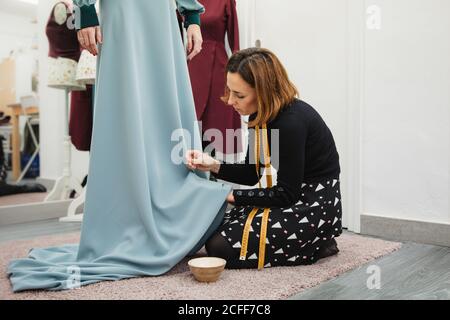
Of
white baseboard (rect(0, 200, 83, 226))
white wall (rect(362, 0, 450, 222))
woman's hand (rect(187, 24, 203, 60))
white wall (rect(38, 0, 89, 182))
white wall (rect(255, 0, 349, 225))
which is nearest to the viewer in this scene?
woman's hand (rect(187, 24, 203, 60))

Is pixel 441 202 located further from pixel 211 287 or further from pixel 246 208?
pixel 211 287

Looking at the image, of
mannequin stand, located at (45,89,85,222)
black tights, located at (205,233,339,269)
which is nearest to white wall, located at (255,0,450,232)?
black tights, located at (205,233,339,269)

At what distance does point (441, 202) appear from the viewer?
1555mm

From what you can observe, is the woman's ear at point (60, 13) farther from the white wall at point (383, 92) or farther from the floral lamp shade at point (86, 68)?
the white wall at point (383, 92)

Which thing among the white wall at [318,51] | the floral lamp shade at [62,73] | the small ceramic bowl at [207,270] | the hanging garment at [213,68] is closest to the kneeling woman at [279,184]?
the small ceramic bowl at [207,270]

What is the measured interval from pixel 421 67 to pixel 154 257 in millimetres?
1202

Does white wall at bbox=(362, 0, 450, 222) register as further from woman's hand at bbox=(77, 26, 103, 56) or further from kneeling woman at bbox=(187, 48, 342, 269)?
woman's hand at bbox=(77, 26, 103, 56)

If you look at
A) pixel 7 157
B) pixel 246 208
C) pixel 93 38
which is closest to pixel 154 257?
pixel 246 208

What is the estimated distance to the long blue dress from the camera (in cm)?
113

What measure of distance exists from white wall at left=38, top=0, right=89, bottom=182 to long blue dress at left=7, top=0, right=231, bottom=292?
4.18ft

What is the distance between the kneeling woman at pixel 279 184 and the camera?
1.18 m

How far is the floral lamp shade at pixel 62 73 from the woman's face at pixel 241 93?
128cm

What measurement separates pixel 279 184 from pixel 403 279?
1.37ft

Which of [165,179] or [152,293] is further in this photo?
[165,179]
